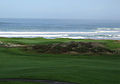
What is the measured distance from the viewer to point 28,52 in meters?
20.0

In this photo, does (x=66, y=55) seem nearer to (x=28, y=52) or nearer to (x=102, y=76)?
(x=28, y=52)

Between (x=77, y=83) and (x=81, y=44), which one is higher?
(x=81, y=44)

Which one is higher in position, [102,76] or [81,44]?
[81,44]

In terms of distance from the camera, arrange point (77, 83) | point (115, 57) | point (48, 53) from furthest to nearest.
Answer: point (48, 53) < point (115, 57) < point (77, 83)

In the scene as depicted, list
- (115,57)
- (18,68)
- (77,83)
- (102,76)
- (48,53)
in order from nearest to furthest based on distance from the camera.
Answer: (77,83), (102,76), (18,68), (115,57), (48,53)

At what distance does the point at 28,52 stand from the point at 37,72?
838cm

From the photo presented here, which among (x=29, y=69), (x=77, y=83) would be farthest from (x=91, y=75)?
(x=29, y=69)

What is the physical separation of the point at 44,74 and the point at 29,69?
153cm

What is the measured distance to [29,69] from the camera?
41.1 feet

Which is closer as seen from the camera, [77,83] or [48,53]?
[77,83]

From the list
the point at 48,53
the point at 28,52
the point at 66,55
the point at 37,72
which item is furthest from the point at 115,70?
the point at 28,52

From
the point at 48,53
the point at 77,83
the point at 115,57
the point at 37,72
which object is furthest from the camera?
the point at 48,53

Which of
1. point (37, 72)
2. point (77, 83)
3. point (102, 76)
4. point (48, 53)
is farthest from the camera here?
point (48, 53)

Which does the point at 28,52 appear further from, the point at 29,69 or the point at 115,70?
the point at 115,70
